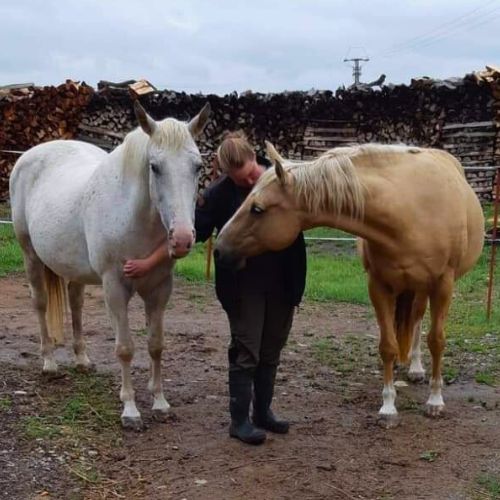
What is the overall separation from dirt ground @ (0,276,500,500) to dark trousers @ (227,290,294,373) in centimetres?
43

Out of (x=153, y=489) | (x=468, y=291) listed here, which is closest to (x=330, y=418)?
(x=153, y=489)

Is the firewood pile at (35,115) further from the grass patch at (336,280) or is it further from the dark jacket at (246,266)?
the dark jacket at (246,266)

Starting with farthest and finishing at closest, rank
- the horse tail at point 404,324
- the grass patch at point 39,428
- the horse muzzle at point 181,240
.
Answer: the horse tail at point 404,324 < the grass patch at point 39,428 < the horse muzzle at point 181,240

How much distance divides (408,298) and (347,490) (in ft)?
5.28

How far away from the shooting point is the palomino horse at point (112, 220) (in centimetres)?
370

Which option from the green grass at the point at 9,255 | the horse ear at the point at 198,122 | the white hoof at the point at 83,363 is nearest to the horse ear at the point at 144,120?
the horse ear at the point at 198,122

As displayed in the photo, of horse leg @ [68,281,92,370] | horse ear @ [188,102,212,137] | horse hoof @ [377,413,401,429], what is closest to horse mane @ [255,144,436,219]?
horse ear @ [188,102,212,137]

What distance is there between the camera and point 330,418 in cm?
441

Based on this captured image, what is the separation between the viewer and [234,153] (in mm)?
3709

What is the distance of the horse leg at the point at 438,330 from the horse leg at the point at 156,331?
1.50m

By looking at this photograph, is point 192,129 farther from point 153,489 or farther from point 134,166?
point 153,489

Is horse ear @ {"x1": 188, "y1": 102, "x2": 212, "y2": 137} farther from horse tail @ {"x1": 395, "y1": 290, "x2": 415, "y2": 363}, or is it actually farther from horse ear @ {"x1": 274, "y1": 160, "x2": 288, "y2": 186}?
horse tail @ {"x1": 395, "y1": 290, "x2": 415, "y2": 363}

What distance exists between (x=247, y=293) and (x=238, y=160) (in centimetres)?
69

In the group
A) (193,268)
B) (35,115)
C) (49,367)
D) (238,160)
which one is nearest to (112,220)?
(238,160)
